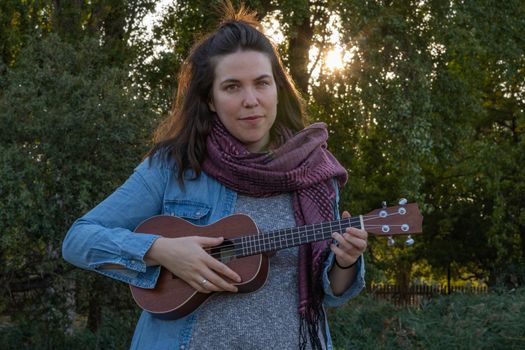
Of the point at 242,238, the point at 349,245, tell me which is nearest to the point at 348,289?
the point at 349,245

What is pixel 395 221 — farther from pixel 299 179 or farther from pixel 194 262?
pixel 194 262

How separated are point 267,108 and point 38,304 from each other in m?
5.85

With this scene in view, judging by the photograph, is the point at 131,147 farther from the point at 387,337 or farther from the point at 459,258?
the point at 459,258

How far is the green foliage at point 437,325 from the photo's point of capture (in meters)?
6.25

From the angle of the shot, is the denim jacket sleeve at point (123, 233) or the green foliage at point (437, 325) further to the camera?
the green foliage at point (437, 325)

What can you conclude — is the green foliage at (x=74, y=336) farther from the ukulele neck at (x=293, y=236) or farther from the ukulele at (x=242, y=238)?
the ukulele neck at (x=293, y=236)

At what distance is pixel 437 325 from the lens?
6766 mm

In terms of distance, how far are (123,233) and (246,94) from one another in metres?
0.61

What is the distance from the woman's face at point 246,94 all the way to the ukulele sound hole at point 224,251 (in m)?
0.36

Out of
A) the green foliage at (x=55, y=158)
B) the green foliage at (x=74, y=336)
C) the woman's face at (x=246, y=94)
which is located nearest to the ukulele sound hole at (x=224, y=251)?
the woman's face at (x=246, y=94)

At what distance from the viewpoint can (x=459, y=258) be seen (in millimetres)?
20344

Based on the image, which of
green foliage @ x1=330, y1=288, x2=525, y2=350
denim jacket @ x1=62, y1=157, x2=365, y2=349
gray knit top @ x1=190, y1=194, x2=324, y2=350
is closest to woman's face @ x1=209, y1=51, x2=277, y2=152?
denim jacket @ x1=62, y1=157, x2=365, y2=349

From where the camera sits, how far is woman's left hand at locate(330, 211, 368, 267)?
2.40 m

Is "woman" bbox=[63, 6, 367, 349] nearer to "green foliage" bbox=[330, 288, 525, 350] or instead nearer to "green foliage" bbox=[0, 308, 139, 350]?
"green foliage" bbox=[330, 288, 525, 350]
